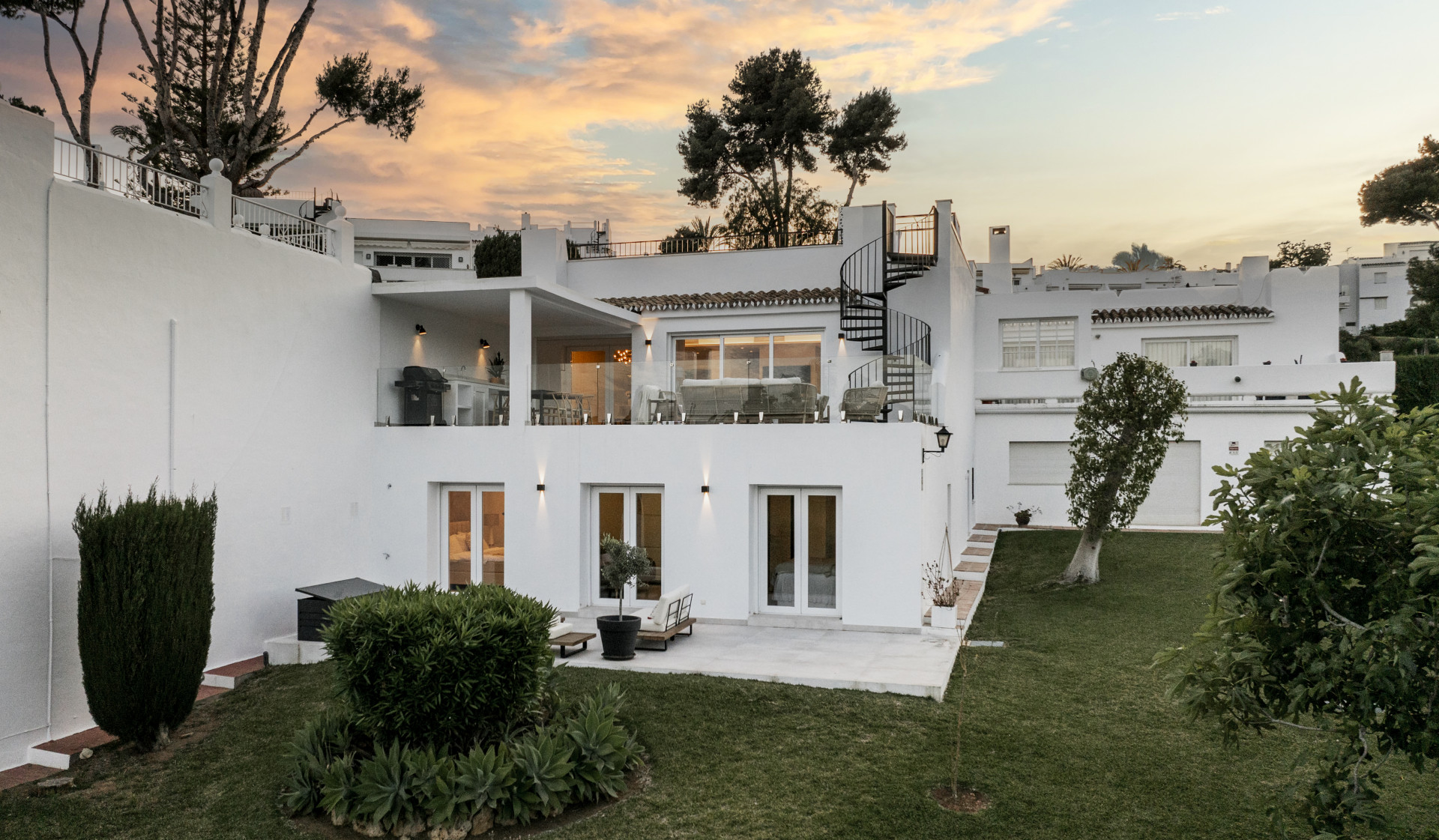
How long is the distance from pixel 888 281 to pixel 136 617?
1269 cm

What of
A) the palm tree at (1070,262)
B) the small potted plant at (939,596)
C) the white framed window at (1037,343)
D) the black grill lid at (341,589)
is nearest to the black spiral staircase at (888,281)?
the small potted plant at (939,596)

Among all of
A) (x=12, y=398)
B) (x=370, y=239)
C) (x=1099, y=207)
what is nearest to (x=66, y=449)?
(x=12, y=398)

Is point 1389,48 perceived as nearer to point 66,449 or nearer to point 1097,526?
point 1097,526

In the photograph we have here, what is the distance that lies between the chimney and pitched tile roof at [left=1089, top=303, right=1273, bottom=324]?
4.37 meters

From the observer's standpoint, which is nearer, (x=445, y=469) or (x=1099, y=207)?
(x=445, y=469)

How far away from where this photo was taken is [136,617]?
27.6 ft

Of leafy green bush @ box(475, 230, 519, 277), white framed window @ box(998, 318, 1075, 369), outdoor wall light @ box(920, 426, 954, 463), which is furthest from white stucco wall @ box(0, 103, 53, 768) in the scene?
white framed window @ box(998, 318, 1075, 369)

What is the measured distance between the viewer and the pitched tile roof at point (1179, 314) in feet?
74.1

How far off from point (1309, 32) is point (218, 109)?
69.2 ft

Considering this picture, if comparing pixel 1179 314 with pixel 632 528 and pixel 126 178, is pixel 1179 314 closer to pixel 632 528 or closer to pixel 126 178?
pixel 632 528

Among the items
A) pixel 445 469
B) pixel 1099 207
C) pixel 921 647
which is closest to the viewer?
pixel 921 647

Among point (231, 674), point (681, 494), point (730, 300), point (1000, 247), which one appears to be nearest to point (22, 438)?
point (231, 674)

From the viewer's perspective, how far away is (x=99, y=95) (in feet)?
61.2

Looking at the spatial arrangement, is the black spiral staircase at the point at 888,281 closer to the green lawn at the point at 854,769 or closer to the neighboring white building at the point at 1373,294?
the green lawn at the point at 854,769
